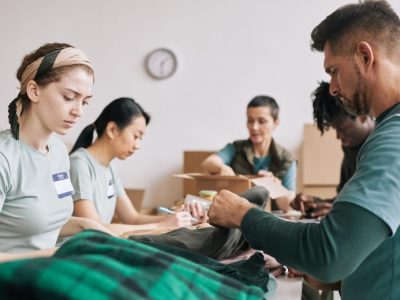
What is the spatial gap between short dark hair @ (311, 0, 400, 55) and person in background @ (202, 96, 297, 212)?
197 centimetres

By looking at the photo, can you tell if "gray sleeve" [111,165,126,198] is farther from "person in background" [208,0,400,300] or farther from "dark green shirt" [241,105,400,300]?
"dark green shirt" [241,105,400,300]

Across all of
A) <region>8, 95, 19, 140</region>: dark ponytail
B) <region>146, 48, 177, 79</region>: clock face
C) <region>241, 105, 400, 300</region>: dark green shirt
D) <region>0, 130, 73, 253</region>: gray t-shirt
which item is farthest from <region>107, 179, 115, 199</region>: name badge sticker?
<region>146, 48, 177, 79</region>: clock face

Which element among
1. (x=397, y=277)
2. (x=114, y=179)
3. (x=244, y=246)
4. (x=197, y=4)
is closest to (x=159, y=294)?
(x=397, y=277)

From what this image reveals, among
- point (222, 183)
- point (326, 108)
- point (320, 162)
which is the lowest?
point (320, 162)

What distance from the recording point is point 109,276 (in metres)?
0.54

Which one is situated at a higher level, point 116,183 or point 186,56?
point 186,56

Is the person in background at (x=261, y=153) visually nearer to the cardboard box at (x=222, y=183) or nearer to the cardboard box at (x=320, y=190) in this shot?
the cardboard box at (x=222, y=183)

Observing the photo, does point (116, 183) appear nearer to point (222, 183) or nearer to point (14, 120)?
point (222, 183)

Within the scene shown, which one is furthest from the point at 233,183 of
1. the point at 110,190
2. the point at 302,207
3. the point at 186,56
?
the point at 186,56

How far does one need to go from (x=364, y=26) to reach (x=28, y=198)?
1.05m

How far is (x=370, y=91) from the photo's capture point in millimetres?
1003

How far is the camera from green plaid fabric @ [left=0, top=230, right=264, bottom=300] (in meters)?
0.49

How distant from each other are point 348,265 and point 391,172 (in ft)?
0.58

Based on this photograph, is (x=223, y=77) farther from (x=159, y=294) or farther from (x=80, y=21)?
(x=159, y=294)
